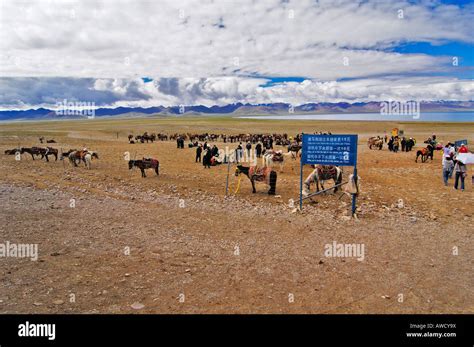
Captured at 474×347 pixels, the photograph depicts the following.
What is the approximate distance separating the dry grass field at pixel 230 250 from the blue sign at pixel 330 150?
1776 millimetres

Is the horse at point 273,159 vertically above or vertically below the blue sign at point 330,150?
below

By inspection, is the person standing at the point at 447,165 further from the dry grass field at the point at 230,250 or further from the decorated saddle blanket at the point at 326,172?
the decorated saddle blanket at the point at 326,172

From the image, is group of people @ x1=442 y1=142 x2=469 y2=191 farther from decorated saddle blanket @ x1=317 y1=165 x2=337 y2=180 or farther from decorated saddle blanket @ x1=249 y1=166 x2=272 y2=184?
decorated saddle blanket @ x1=249 y1=166 x2=272 y2=184

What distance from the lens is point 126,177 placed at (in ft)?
60.9

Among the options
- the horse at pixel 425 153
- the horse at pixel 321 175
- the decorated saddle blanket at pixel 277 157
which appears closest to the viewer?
the horse at pixel 321 175

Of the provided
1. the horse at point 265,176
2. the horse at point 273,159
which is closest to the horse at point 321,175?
the horse at point 265,176

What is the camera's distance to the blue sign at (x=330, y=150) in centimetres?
1161

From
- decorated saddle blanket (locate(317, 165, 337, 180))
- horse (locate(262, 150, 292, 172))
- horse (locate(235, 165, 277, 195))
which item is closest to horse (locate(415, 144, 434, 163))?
horse (locate(262, 150, 292, 172))

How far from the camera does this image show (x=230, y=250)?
8.88m

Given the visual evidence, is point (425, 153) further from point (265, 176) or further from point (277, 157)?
point (265, 176)

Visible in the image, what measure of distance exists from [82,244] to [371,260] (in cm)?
712

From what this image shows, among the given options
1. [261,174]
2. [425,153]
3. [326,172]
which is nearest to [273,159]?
[261,174]
